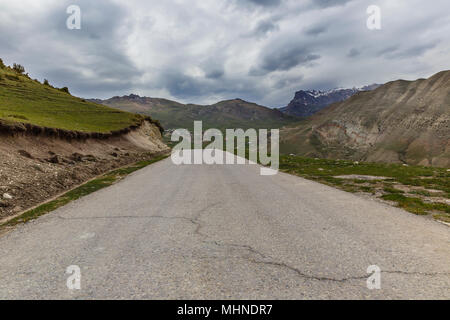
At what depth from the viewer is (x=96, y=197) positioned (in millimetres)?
11148

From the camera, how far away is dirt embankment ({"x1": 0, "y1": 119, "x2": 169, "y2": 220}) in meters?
10.9

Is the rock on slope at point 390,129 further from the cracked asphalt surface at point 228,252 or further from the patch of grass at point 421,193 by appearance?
the cracked asphalt surface at point 228,252

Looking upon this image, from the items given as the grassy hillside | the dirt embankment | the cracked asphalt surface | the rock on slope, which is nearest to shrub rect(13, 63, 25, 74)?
the grassy hillside

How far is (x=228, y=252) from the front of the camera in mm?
5227

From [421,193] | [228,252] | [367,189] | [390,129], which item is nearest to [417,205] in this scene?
[421,193]

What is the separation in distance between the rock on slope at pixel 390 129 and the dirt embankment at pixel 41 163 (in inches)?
4440

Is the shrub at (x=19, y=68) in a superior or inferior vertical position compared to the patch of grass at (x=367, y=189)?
superior

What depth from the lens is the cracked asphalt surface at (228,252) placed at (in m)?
3.91

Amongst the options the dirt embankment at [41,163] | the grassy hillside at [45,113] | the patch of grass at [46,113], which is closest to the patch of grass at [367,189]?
the dirt embankment at [41,163]

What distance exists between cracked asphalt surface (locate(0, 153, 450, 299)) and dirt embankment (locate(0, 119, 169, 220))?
3.42 m

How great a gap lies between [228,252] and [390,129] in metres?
145

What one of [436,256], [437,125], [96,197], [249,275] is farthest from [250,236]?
[437,125]

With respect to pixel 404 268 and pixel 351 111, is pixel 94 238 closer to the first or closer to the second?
pixel 404 268
